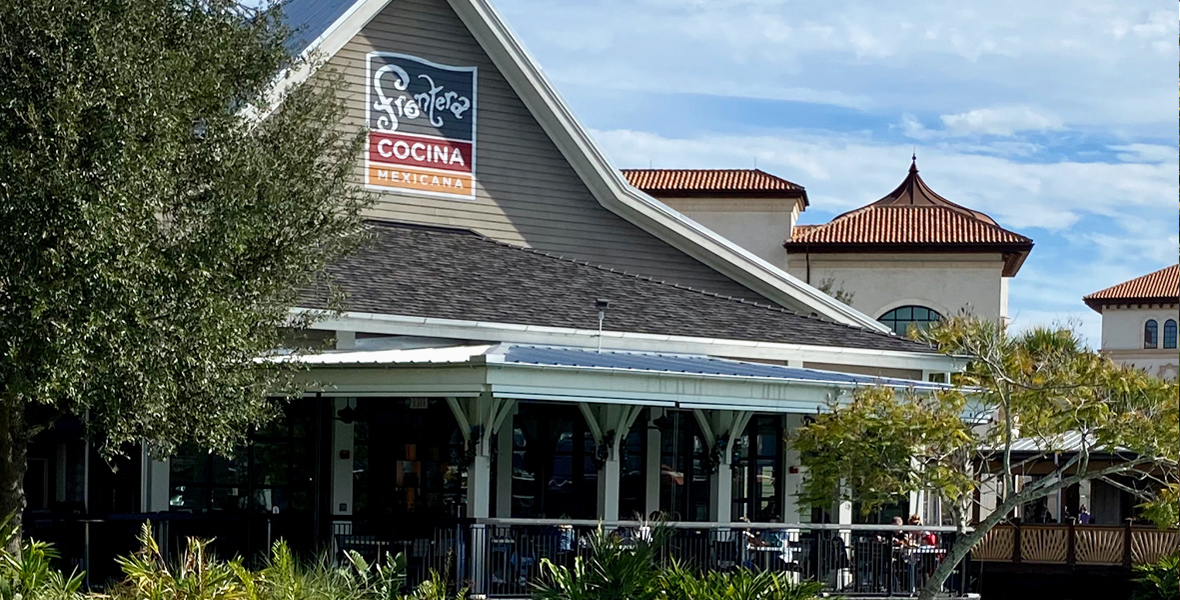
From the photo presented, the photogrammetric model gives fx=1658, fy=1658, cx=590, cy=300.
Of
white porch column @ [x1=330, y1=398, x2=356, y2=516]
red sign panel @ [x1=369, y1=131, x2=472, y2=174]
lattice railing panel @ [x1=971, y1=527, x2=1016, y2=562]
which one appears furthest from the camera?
lattice railing panel @ [x1=971, y1=527, x2=1016, y2=562]

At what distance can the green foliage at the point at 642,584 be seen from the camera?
16.9 metres

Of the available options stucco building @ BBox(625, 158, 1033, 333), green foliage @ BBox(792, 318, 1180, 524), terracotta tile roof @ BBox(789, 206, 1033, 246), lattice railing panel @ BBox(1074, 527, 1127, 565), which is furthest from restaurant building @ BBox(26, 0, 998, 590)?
terracotta tile roof @ BBox(789, 206, 1033, 246)

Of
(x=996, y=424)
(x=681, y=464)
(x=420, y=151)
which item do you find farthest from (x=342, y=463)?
(x=996, y=424)

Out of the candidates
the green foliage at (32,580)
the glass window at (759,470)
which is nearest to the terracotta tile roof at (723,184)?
the glass window at (759,470)

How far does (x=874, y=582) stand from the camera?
21.6 meters

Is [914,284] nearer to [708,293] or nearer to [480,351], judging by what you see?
[708,293]

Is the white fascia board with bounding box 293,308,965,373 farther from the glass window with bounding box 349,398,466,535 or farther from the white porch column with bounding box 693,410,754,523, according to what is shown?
the glass window with bounding box 349,398,466,535

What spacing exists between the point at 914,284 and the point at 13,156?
47965 mm

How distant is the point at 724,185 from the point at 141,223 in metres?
49.5

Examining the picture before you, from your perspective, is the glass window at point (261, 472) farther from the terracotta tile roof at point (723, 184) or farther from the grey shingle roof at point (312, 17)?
the terracotta tile roof at point (723, 184)

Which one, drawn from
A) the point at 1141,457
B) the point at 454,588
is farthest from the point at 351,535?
the point at 1141,457

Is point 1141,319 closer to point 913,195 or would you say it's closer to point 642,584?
point 913,195

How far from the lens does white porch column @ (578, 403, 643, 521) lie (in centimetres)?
2179

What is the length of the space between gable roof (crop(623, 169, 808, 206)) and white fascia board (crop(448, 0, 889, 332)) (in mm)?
35717
